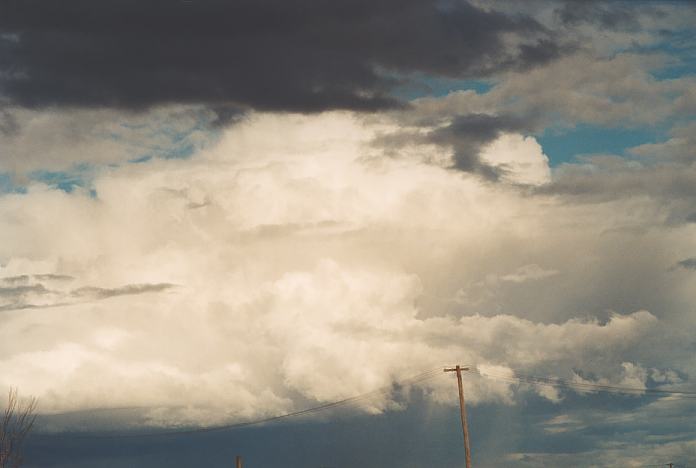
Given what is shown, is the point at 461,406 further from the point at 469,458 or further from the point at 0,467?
the point at 0,467

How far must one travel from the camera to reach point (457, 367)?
9688 cm

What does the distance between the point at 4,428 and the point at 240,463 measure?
24.0 metres

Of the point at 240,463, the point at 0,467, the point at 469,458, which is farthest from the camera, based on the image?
the point at 240,463

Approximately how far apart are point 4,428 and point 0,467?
336 cm

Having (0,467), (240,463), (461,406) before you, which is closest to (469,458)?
(461,406)

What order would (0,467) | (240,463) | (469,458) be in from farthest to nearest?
(240,463)
(469,458)
(0,467)

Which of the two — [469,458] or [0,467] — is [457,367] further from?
→ [0,467]

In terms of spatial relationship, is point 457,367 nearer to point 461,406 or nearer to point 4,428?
point 461,406

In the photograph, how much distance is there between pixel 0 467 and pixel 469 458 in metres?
42.0

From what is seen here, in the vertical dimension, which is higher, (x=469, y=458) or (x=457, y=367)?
(x=457, y=367)

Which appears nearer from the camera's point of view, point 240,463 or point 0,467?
point 0,467

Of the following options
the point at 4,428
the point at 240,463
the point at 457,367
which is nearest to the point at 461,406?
the point at 457,367

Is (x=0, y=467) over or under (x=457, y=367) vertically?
under

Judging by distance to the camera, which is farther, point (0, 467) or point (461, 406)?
point (461, 406)
